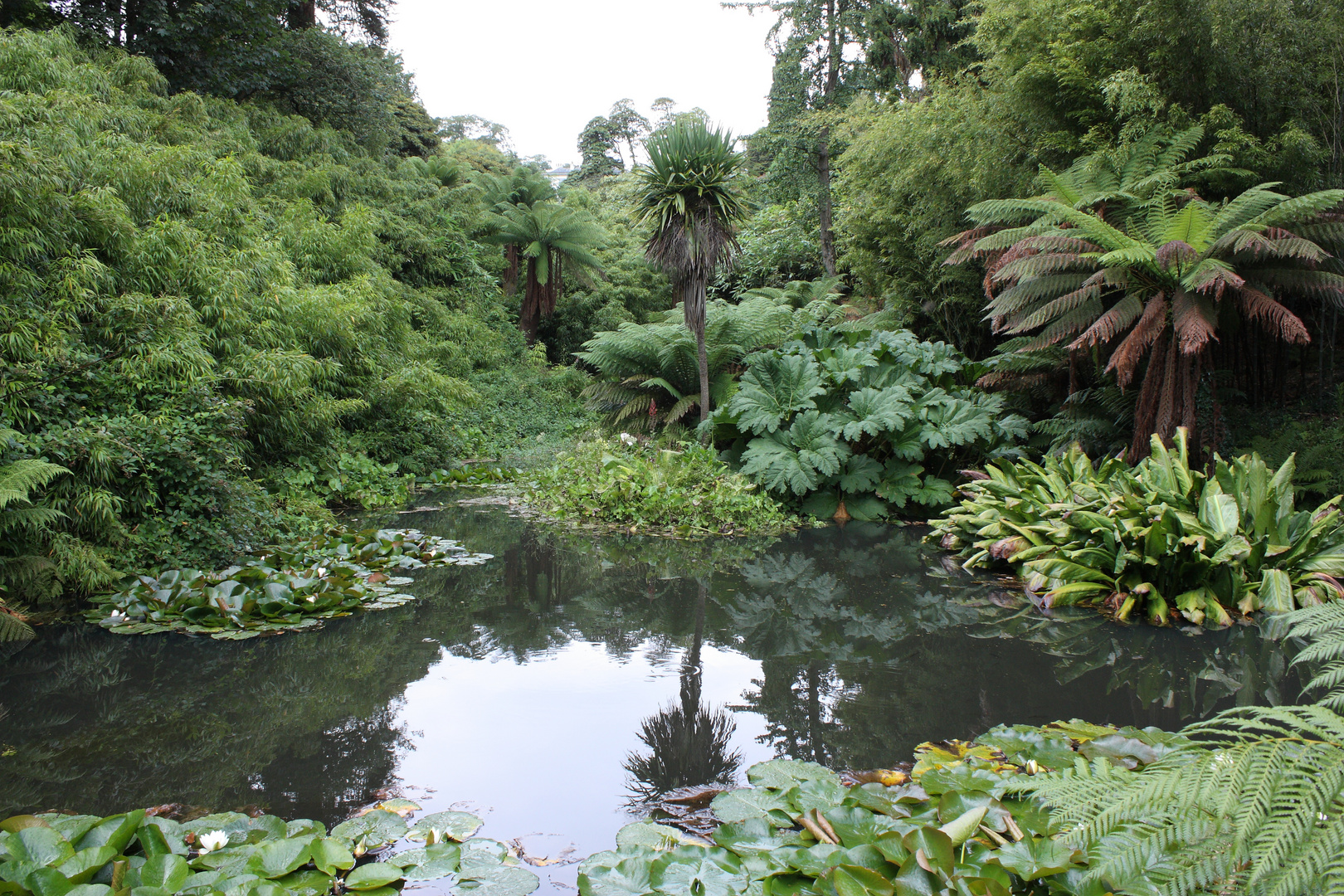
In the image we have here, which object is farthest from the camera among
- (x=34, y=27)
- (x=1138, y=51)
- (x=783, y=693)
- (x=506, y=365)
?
(x=506, y=365)

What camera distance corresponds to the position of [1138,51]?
6.81 metres

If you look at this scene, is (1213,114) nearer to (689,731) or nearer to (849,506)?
(849,506)

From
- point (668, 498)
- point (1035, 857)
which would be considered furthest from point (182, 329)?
point (1035, 857)

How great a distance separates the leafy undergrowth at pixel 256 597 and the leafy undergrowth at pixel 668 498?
2.50m

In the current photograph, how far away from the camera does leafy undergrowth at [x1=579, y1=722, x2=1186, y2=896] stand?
1.72 metres

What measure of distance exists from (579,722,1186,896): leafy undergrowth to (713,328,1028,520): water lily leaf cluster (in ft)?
16.1

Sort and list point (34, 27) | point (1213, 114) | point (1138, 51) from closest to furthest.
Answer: point (1213, 114) → point (1138, 51) → point (34, 27)

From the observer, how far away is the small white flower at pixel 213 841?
1.94 metres

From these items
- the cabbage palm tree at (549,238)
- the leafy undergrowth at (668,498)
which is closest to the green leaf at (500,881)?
the leafy undergrowth at (668,498)

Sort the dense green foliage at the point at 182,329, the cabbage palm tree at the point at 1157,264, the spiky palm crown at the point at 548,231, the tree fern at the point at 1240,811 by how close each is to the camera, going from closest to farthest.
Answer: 1. the tree fern at the point at 1240,811
2. the dense green foliage at the point at 182,329
3. the cabbage palm tree at the point at 1157,264
4. the spiky palm crown at the point at 548,231

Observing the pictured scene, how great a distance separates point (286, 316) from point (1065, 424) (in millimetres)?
7621

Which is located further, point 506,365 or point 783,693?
point 506,365

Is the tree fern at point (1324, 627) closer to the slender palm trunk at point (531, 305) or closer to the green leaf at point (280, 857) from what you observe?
the green leaf at point (280, 857)

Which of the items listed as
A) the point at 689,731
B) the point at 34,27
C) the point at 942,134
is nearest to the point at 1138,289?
the point at 942,134
